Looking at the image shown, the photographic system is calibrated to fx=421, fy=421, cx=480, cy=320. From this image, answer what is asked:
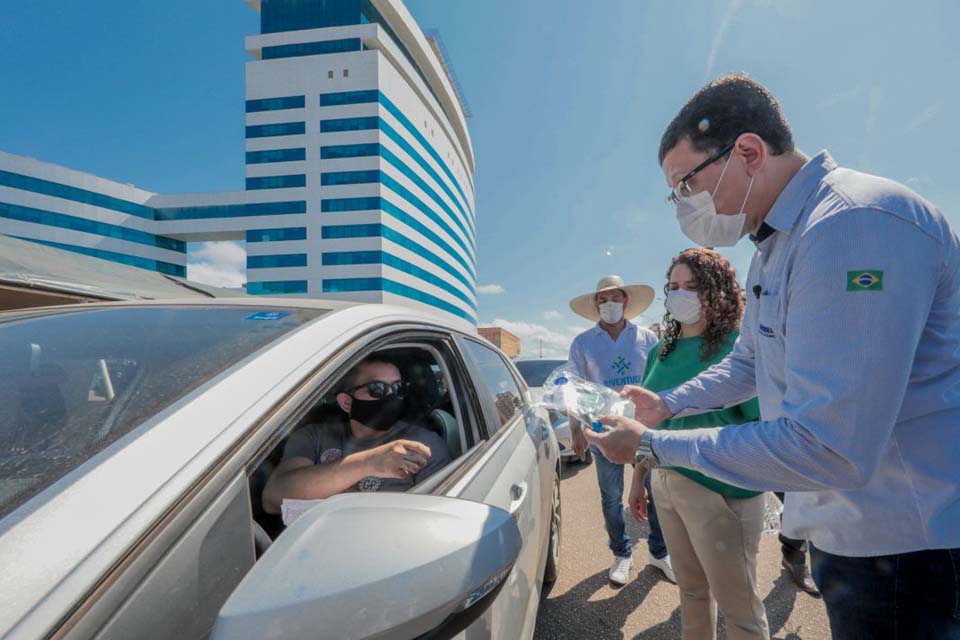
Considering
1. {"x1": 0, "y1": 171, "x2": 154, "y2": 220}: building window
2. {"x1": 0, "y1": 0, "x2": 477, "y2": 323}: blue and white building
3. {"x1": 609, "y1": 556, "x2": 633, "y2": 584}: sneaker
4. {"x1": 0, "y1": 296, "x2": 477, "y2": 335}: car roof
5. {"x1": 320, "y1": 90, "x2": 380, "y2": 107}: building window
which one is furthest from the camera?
{"x1": 320, "y1": 90, "x2": 380, "y2": 107}: building window

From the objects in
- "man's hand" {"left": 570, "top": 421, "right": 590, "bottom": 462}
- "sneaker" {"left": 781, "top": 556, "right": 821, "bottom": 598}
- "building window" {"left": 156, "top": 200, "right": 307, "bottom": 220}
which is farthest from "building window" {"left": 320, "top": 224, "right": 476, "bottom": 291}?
"sneaker" {"left": 781, "top": 556, "right": 821, "bottom": 598}

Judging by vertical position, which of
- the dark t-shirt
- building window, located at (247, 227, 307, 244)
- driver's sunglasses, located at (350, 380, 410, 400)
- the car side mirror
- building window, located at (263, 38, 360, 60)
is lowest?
the dark t-shirt

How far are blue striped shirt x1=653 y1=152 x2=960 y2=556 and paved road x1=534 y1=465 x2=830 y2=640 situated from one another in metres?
1.69

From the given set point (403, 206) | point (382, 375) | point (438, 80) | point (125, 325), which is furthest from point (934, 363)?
point (438, 80)

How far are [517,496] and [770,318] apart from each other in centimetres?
99

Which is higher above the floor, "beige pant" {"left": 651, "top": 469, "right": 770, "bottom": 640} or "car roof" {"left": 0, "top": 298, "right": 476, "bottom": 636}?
"car roof" {"left": 0, "top": 298, "right": 476, "bottom": 636}

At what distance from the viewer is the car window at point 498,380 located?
6.91 ft

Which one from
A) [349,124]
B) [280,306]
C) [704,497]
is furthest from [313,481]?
[349,124]

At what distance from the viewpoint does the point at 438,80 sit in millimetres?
51375

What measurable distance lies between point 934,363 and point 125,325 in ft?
6.53

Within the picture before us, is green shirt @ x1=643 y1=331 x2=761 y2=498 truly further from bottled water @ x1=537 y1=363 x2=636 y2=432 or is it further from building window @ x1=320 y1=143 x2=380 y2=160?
building window @ x1=320 y1=143 x2=380 y2=160

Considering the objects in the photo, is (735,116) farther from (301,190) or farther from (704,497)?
(301,190)

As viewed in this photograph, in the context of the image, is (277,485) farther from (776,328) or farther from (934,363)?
(934,363)

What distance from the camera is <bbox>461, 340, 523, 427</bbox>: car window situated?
6.91ft
